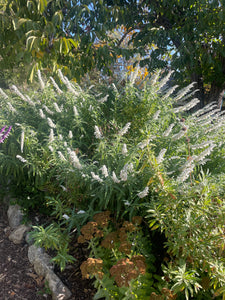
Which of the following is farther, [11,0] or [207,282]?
[11,0]

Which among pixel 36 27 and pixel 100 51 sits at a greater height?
pixel 36 27

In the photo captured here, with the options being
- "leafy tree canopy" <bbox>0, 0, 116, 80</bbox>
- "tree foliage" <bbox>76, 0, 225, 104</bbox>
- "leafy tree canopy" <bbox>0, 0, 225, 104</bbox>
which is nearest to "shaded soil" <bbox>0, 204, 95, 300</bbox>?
"leafy tree canopy" <bbox>0, 0, 116, 80</bbox>

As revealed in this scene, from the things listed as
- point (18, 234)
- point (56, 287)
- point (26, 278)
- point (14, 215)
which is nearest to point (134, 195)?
point (56, 287)

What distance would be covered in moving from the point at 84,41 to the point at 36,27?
0.97m

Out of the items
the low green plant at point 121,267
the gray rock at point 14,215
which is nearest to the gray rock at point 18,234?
the gray rock at point 14,215

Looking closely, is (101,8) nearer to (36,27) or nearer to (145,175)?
(36,27)

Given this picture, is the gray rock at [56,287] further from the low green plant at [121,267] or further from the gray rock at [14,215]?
the gray rock at [14,215]

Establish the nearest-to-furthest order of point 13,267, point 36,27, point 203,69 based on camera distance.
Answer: point 13,267 < point 36,27 < point 203,69

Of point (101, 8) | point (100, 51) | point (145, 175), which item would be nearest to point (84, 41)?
point (100, 51)

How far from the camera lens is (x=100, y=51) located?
429 cm

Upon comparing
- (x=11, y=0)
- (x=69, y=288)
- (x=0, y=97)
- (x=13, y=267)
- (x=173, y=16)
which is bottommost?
(x=69, y=288)

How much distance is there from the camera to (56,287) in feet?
7.12

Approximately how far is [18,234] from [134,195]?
4.29ft

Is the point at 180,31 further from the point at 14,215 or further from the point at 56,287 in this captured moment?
the point at 56,287
